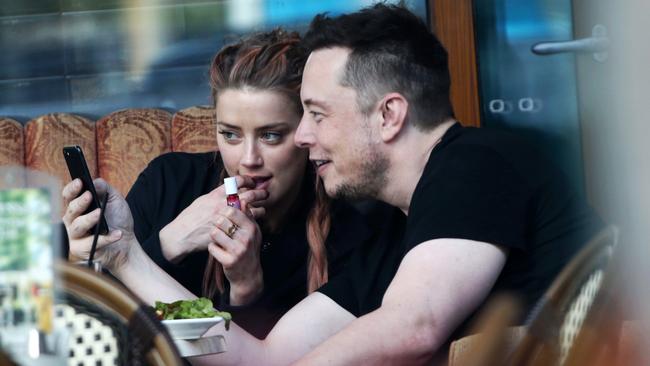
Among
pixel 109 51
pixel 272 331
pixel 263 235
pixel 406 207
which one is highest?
pixel 109 51

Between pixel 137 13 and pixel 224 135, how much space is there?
1.20 m

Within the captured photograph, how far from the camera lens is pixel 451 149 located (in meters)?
2.01

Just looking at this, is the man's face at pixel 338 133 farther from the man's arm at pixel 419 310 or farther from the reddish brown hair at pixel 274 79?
the man's arm at pixel 419 310

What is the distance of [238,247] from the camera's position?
93.0 inches

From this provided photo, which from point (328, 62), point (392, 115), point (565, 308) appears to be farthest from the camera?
point (328, 62)

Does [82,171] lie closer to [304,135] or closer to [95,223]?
[95,223]

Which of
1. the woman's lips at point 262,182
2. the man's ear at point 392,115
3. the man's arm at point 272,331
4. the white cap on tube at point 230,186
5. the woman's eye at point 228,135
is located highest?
the man's ear at point 392,115

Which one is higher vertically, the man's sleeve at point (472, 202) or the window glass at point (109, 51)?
the window glass at point (109, 51)

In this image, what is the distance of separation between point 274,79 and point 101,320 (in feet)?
4.12

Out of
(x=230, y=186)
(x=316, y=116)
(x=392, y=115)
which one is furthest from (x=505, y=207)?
(x=230, y=186)

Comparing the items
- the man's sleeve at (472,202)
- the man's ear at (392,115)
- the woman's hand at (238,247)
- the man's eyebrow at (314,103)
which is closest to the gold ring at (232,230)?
the woman's hand at (238,247)

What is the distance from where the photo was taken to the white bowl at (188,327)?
1739mm

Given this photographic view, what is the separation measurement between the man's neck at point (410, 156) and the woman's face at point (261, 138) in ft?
1.34

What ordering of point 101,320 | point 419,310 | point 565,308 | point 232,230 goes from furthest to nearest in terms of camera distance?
point 232,230 < point 419,310 < point 101,320 < point 565,308
